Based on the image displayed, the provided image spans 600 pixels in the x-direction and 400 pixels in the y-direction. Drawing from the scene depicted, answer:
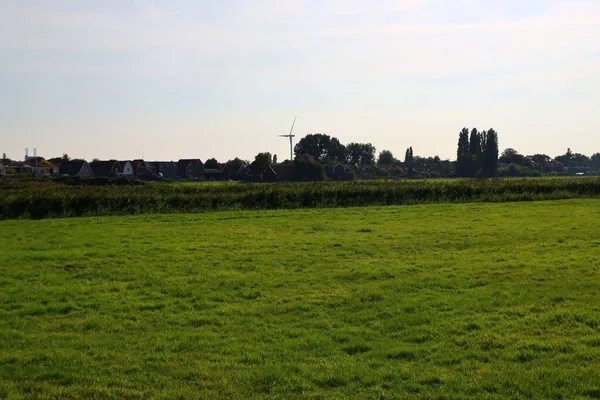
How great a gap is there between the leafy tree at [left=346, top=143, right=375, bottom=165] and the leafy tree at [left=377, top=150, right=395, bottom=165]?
17323 mm

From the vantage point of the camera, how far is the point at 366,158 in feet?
544

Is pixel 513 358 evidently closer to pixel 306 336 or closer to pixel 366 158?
pixel 306 336

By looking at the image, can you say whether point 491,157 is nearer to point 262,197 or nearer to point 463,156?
point 463,156

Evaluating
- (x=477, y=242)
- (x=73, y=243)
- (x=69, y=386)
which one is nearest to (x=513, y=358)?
(x=69, y=386)

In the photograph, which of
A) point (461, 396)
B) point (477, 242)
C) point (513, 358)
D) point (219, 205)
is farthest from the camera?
point (219, 205)

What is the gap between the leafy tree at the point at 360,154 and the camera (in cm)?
16512

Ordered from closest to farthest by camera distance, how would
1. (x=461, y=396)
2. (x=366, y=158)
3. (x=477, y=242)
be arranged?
1. (x=461, y=396)
2. (x=477, y=242)
3. (x=366, y=158)

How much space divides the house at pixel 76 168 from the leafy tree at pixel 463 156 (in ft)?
264

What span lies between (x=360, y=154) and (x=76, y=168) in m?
79.9

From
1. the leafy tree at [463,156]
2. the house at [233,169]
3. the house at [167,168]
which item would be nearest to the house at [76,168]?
the house at [167,168]

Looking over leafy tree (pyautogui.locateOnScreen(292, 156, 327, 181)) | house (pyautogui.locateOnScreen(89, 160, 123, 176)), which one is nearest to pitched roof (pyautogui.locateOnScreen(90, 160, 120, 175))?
house (pyautogui.locateOnScreen(89, 160, 123, 176))

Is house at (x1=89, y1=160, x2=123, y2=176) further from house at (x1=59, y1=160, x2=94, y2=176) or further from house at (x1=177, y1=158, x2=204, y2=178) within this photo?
house at (x1=177, y1=158, x2=204, y2=178)

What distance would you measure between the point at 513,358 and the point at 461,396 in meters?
1.86

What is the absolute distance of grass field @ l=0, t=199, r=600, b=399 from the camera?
802cm
